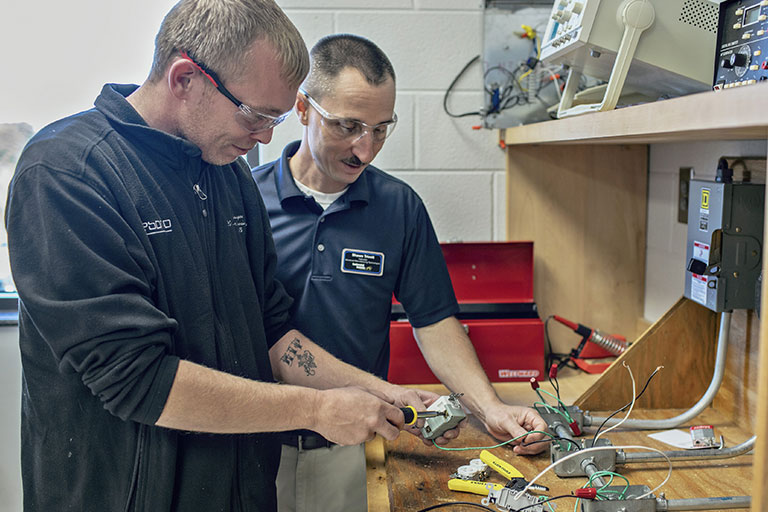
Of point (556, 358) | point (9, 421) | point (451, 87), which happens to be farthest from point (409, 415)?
point (9, 421)

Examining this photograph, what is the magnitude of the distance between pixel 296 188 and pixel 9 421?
1.50 m

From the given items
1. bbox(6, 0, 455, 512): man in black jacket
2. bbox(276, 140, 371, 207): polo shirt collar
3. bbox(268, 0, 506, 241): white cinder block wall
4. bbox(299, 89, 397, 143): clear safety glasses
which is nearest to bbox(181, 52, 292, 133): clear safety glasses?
bbox(6, 0, 455, 512): man in black jacket

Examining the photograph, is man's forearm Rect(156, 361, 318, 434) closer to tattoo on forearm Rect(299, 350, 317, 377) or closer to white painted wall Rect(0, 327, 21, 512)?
tattoo on forearm Rect(299, 350, 317, 377)

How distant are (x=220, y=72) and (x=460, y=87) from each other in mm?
1332

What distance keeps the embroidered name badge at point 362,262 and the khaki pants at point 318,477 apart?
1.45 ft

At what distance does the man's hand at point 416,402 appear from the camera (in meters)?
1.44

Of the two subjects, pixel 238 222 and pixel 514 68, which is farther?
pixel 514 68

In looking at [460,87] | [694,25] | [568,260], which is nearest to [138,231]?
[694,25]

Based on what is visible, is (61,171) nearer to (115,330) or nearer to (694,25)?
(115,330)

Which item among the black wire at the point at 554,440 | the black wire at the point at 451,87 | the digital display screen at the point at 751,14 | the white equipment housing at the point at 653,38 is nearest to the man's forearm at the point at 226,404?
the black wire at the point at 554,440

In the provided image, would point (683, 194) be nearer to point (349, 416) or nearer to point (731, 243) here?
point (731, 243)

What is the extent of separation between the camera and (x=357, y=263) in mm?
1683

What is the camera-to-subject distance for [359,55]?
164 centimetres

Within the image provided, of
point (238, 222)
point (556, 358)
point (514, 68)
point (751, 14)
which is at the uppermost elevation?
point (514, 68)
